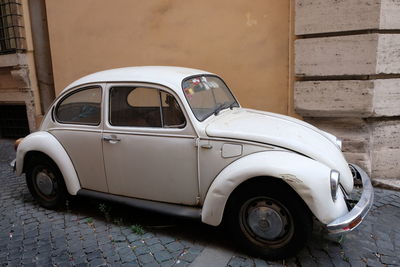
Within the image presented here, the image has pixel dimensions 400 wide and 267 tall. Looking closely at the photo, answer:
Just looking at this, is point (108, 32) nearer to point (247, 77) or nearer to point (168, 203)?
point (247, 77)

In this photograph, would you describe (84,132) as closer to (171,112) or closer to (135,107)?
(135,107)

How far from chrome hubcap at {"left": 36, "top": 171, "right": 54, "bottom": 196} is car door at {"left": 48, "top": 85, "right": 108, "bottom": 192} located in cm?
47

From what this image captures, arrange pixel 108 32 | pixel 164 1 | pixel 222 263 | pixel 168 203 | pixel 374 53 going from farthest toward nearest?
pixel 108 32 < pixel 164 1 < pixel 374 53 < pixel 168 203 < pixel 222 263

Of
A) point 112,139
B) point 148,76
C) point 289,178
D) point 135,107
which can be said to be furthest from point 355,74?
point 112,139

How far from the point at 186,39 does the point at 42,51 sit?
3719 mm

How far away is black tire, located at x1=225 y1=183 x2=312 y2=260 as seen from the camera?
2.89m

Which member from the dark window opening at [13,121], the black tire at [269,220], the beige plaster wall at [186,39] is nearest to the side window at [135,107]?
the black tire at [269,220]

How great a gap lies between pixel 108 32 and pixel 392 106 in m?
4.98

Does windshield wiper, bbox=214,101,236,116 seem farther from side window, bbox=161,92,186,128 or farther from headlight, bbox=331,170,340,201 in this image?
headlight, bbox=331,170,340,201

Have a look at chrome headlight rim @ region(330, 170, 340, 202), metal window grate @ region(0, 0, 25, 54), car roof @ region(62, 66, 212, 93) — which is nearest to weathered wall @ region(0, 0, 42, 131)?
metal window grate @ region(0, 0, 25, 54)

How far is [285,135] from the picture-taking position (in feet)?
10.3

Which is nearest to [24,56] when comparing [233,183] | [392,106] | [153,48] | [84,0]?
[84,0]

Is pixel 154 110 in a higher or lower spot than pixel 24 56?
lower

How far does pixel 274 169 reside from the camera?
283 cm
